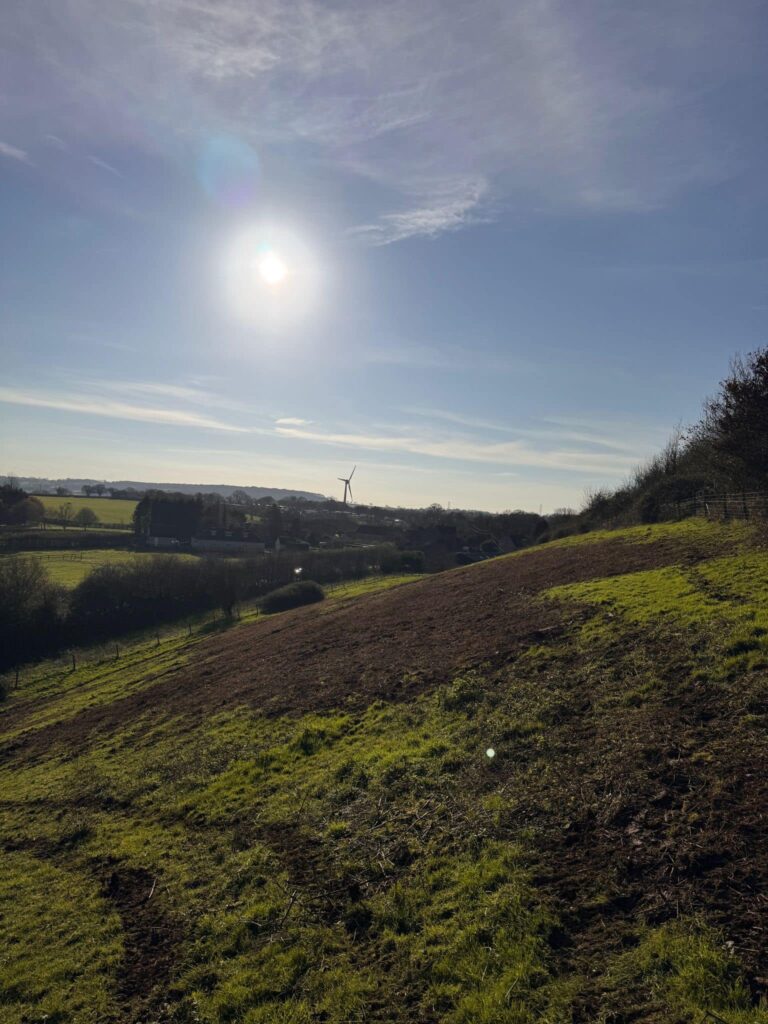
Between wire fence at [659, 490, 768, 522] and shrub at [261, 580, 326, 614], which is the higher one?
wire fence at [659, 490, 768, 522]

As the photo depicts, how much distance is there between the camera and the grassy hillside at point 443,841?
22.7ft

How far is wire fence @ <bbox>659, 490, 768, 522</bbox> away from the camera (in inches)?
1110

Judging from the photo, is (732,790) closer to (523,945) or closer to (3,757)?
(523,945)

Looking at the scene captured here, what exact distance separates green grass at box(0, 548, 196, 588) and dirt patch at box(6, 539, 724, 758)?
126 ft

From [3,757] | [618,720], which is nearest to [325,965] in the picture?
[618,720]

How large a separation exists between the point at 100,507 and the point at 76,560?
59729 mm

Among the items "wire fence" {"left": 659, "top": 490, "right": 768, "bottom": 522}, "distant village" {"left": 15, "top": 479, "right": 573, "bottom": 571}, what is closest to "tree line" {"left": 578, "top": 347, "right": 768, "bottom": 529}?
"wire fence" {"left": 659, "top": 490, "right": 768, "bottom": 522}

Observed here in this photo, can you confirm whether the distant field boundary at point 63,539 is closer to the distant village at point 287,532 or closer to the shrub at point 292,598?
the distant village at point 287,532

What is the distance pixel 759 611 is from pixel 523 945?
10.6 metres

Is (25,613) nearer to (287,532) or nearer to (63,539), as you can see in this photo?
(63,539)

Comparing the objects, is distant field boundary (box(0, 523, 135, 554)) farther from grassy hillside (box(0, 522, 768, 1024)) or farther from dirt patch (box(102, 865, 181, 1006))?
dirt patch (box(102, 865, 181, 1006))

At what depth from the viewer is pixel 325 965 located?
7.80 meters

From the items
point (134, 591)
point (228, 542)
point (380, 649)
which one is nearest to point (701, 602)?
point (380, 649)

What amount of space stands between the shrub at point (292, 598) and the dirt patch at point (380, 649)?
19033mm
